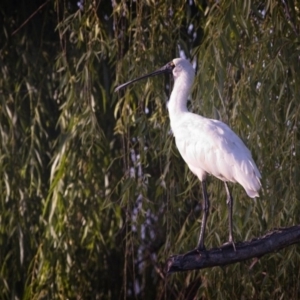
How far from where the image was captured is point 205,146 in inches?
136

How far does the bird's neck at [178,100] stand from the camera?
3.66 metres

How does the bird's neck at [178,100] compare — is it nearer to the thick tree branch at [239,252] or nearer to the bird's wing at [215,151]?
the bird's wing at [215,151]

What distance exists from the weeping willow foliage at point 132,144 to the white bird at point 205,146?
3.4 inches

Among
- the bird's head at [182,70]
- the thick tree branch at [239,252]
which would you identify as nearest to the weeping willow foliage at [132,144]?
the bird's head at [182,70]

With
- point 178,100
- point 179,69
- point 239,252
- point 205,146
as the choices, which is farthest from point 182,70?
point 239,252

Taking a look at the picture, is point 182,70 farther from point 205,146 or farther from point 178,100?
point 205,146

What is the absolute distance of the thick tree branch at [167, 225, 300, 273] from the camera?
9.23 feet

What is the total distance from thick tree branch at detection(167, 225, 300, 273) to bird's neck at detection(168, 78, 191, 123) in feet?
2.71

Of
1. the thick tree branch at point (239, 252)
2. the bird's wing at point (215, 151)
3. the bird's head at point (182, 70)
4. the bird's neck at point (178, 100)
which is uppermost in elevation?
the bird's head at point (182, 70)

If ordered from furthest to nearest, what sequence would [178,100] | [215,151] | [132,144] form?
1. [132,144]
2. [178,100]
3. [215,151]

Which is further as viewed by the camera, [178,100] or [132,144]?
[132,144]

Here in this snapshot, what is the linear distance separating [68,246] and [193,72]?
1.04m

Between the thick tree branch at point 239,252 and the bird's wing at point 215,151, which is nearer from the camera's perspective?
the thick tree branch at point 239,252

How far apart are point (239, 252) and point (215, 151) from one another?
0.61m
